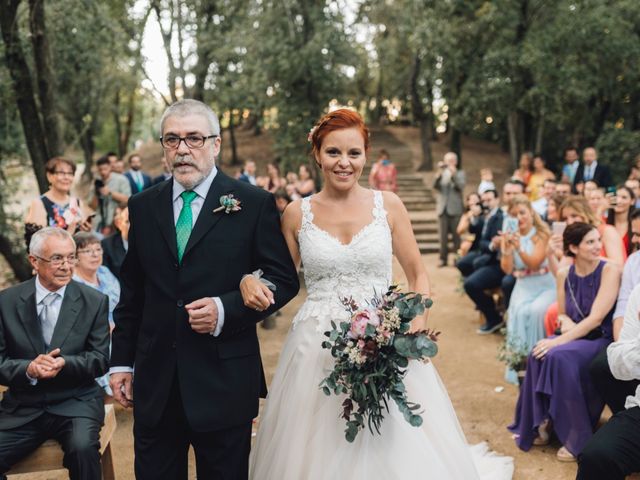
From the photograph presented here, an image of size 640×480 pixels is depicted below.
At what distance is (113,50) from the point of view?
41.8ft

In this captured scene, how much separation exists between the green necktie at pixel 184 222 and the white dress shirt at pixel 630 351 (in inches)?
93.9

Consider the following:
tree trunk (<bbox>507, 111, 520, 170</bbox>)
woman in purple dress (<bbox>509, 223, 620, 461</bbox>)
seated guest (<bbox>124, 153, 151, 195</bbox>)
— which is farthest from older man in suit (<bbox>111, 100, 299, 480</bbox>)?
tree trunk (<bbox>507, 111, 520, 170</bbox>)

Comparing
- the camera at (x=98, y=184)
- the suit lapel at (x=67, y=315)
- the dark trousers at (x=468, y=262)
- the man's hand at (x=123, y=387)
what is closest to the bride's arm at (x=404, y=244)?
the man's hand at (x=123, y=387)

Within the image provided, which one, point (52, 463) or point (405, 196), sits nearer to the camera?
point (52, 463)

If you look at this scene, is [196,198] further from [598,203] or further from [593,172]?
[593,172]

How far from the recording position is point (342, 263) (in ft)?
10.4

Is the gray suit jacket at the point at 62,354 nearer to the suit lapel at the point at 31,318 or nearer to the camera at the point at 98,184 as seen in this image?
the suit lapel at the point at 31,318

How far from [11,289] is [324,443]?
2073 millimetres

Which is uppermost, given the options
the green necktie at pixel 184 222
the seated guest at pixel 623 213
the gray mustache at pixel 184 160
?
the gray mustache at pixel 184 160

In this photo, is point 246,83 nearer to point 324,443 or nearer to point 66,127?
point 66,127

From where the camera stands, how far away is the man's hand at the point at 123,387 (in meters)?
2.78

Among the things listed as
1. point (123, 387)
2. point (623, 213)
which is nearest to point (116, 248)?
point (123, 387)

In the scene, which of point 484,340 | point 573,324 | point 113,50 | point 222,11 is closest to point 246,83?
point 222,11

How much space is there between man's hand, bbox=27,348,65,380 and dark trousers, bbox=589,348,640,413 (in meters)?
3.33
